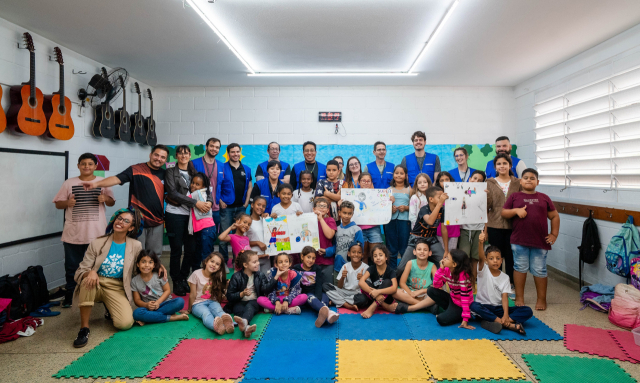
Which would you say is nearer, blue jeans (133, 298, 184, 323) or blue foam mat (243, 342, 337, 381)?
blue foam mat (243, 342, 337, 381)

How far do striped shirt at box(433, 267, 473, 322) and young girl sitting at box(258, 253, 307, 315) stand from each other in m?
1.39

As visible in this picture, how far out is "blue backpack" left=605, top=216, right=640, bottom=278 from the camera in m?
3.78

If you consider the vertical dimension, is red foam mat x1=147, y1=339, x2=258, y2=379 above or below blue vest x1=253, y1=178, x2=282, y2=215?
below

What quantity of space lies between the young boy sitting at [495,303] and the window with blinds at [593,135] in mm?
2131

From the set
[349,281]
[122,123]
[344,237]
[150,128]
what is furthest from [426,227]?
[150,128]

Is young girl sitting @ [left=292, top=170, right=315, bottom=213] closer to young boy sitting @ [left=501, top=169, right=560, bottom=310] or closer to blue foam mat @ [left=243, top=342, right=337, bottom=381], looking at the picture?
blue foam mat @ [left=243, top=342, right=337, bottom=381]

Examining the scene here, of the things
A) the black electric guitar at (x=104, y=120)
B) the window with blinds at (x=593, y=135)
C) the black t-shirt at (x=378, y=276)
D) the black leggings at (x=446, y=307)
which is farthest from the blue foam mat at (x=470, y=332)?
the black electric guitar at (x=104, y=120)

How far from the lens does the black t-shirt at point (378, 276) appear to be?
12.3 feet

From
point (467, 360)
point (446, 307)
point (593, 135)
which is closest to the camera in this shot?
point (467, 360)

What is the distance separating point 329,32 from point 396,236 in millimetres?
2627

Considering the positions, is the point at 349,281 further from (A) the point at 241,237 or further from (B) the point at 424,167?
(B) the point at 424,167

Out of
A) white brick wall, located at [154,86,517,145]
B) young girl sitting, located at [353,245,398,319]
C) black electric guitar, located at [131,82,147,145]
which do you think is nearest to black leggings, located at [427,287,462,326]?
young girl sitting, located at [353,245,398,319]

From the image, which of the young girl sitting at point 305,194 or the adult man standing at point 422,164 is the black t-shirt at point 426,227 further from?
the young girl sitting at point 305,194

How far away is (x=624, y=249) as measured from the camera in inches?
150
